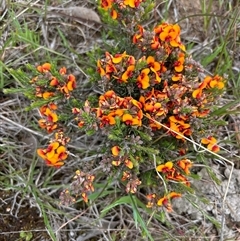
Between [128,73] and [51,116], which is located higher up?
[128,73]

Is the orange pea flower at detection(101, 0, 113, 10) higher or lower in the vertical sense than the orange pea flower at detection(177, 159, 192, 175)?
higher

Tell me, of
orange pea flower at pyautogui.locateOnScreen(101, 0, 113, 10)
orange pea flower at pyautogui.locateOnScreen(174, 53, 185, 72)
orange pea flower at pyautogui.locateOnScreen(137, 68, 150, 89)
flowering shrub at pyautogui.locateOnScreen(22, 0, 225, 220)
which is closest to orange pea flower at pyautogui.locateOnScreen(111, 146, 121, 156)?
flowering shrub at pyautogui.locateOnScreen(22, 0, 225, 220)

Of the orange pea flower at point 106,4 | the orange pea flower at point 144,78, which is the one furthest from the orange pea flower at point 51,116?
the orange pea flower at point 106,4

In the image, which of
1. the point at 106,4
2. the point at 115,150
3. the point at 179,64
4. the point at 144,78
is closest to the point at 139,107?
the point at 144,78

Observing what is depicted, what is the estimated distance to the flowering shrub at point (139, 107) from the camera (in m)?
2.74

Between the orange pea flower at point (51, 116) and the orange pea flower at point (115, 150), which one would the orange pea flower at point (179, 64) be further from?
the orange pea flower at point (51, 116)

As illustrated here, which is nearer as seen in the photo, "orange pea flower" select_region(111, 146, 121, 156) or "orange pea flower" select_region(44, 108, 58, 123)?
"orange pea flower" select_region(111, 146, 121, 156)

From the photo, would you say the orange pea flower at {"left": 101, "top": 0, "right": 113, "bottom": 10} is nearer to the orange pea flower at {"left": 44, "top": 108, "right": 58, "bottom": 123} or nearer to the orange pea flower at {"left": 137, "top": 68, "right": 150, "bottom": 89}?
the orange pea flower at {"left": 137, "top": 68, "right": 150, "bottom": 89}

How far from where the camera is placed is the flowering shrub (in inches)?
108

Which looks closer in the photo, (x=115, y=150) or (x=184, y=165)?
(x=115, y=150)

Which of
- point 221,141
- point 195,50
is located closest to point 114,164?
point 221,141

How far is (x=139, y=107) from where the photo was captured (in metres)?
2.75

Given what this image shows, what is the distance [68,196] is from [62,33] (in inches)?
53.4

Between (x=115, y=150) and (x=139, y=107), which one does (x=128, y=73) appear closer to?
(x=139, y=107)
